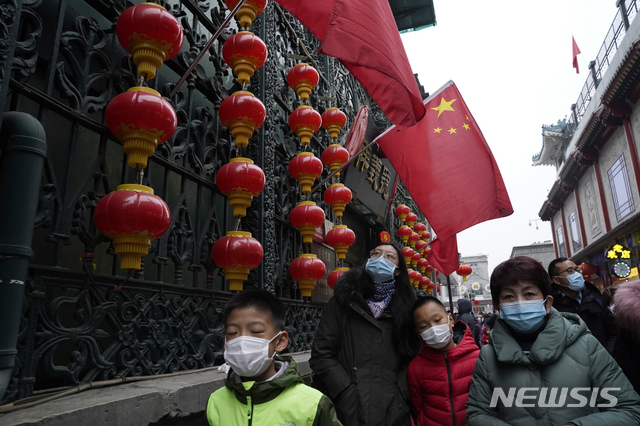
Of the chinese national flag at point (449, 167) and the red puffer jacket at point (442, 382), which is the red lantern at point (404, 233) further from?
the red puffer jacket at point (442, 382)

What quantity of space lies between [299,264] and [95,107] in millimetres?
3139

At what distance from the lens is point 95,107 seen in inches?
131

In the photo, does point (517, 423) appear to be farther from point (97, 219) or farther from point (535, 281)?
point (97, 219)

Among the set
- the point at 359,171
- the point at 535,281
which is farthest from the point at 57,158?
the point at 359,171

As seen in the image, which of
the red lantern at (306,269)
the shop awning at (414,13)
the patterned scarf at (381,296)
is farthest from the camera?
the shop awning at (414,13)

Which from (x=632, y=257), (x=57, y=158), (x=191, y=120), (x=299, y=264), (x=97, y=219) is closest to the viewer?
(x=97, y=219)

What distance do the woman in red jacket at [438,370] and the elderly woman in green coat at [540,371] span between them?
15.7 inches

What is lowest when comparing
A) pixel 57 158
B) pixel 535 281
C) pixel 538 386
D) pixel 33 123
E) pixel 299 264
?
pixel 538 386

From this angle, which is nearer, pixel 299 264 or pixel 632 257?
pixel 299 264

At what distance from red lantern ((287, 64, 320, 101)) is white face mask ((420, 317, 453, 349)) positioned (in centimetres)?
439

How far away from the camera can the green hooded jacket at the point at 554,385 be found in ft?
6.35

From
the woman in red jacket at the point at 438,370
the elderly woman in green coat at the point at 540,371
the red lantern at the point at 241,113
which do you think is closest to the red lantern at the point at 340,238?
the red lantern at the point at 241,113

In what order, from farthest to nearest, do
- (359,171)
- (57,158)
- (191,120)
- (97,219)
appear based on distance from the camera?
1. (359,171)
2. (191,120)
3. (57,158)
4. (97,219)

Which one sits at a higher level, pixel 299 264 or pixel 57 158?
pixel 57 158
